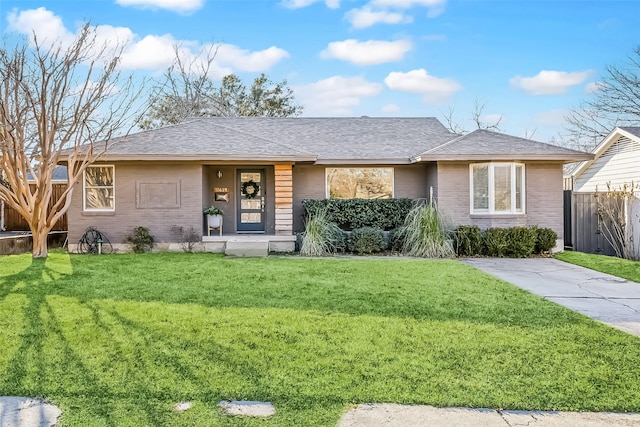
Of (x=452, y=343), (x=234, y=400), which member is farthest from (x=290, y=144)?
(x=234, y=400)

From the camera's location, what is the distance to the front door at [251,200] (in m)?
14.0

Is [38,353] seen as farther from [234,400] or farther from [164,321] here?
[234,400]

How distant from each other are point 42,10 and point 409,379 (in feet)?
46.4

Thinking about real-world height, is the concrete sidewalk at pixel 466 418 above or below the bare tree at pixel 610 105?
below

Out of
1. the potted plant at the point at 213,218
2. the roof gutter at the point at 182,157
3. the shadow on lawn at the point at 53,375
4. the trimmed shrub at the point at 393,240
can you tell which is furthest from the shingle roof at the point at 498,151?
the shadow on lawn at the point at 53,375

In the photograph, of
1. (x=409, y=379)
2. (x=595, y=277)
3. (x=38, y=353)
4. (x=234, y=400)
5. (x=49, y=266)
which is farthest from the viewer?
(x=49, y=266)

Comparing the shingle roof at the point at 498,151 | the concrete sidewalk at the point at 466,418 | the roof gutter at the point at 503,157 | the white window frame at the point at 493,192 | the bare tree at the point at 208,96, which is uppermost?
the bare tree at the point at 208,96

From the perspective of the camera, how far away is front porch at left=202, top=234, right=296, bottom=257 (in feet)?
37.4

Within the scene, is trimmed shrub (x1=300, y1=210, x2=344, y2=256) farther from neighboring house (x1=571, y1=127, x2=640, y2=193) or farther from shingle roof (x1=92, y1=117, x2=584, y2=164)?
neighboring house (x1=571, y1=127, x2=640, y2=193)

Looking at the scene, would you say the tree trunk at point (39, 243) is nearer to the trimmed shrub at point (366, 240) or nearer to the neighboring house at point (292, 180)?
A: the neighboring house at point (292, 180)

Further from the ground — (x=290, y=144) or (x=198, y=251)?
(x=290, y=144)

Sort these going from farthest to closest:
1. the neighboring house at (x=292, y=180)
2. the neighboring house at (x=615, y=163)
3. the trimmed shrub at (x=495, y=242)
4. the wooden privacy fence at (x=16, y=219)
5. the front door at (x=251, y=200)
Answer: the wooden privacy fence at (x=16, y=219) → the front door at (x=251, y=200) → the neighboring house at (x=615, y=163) → the neighboring house at (x=292, y=180) → the trimmed shrub at (x=495, y=242)

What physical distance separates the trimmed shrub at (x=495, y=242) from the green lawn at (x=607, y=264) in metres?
1.39

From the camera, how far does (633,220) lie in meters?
11.6
